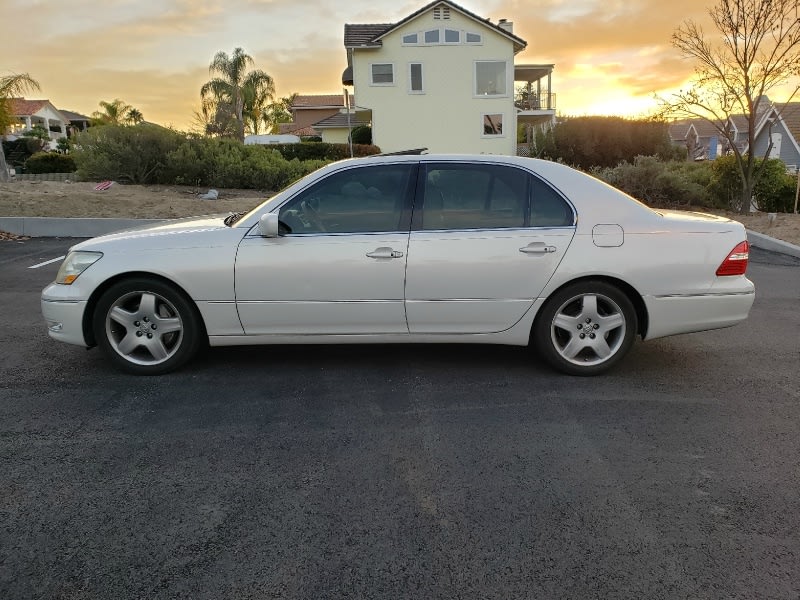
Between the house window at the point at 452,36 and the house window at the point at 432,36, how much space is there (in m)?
0.51

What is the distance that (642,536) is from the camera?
9.14ft

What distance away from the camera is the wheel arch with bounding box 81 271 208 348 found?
4645mm

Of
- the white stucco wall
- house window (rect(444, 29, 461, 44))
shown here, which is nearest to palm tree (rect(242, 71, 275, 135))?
the white stucco wall

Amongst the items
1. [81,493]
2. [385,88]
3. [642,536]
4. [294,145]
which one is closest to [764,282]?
[642,536]

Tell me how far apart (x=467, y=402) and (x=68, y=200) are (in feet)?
42.0

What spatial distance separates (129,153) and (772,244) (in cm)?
1546

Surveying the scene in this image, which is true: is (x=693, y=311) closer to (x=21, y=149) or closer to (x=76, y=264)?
(x=76, y=264)

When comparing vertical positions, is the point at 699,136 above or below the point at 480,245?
above

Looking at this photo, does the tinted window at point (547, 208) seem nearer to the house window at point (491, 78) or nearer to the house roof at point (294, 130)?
the house window at point (491, 78)

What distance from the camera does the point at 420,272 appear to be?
4551mm

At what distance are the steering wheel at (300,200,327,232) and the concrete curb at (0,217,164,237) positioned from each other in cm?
858

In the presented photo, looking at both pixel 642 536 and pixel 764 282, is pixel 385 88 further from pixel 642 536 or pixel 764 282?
pixel 642 536

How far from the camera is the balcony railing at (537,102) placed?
41.5 m

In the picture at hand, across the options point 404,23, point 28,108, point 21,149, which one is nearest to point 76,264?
point 404,23
